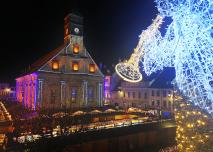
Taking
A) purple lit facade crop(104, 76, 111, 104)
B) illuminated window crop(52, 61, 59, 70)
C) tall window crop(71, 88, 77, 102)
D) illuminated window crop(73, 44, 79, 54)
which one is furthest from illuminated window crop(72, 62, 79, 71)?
purple lit facade crop(104, 76, 111, 104)

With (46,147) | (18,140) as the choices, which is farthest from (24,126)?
(46,147)

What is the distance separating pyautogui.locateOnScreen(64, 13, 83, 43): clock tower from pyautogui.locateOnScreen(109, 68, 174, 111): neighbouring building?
16.8 meters

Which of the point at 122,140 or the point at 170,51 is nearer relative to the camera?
the point at 170,51

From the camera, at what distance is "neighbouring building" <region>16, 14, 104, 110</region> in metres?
39.2

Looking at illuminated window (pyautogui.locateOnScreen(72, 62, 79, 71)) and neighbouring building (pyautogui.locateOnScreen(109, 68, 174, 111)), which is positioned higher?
illuminated window (pyautogui.locateOnScreen(72, 62, 79, 71))

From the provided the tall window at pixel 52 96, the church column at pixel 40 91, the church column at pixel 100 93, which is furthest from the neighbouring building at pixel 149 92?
the church column at pixel 40 91

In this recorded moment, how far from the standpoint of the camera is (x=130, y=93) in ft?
193

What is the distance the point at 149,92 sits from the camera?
5375 cm

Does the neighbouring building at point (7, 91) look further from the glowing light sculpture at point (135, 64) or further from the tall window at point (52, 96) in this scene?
the glowing light sculpture at point (135, 64)

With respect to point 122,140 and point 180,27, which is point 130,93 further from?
point 180,27

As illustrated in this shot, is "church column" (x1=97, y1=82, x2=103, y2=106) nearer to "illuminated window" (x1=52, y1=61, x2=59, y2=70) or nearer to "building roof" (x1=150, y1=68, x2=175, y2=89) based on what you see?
"illuminated window" (x1=52, y1=61, x2=59, y2=70)

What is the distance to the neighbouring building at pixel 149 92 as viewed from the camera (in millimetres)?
50500

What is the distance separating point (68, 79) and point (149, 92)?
20.6m

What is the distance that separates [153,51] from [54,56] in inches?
981
